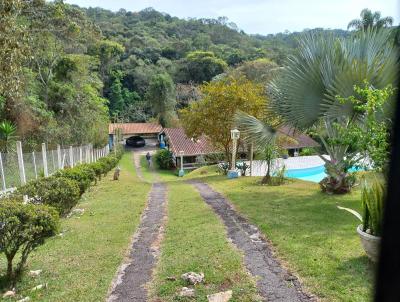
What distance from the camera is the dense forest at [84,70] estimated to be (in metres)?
11.7

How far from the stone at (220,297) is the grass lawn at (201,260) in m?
0.06

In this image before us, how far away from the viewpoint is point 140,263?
5691 millimetres

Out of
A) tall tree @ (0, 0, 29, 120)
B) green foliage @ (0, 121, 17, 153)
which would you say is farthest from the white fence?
tall tree @ (0, 0, 29, 120)

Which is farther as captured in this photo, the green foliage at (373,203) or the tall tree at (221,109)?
the tall tree at (221,109)

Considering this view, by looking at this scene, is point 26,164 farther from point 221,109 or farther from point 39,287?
point 221,109

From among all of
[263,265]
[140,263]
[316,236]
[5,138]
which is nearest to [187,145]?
[5,138]

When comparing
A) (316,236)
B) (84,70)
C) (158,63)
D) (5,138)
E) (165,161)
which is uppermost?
(158,63)

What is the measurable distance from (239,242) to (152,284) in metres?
2.03

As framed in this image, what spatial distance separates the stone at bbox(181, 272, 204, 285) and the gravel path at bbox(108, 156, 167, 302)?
1.64ft

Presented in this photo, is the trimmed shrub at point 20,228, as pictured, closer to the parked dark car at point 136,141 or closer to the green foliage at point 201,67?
the parked dark car at point 136,141

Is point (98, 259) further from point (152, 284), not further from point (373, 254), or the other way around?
point (373, 254)

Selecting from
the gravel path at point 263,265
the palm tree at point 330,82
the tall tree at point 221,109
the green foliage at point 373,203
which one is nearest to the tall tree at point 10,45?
the gravel path at point 263,265

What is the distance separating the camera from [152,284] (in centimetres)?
481

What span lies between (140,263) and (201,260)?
0.91m
